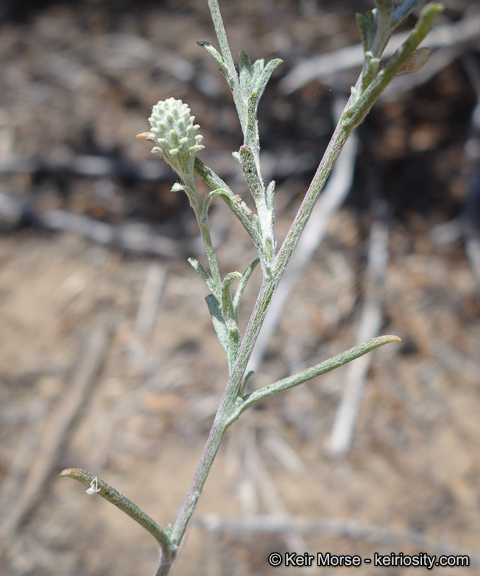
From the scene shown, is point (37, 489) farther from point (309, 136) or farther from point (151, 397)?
point (309, 136)

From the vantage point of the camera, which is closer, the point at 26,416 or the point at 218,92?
the point at 26,416

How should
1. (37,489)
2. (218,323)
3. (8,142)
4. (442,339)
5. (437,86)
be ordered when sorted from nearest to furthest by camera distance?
(218,323), (37,489), (442,339), (437,86), (8,142)

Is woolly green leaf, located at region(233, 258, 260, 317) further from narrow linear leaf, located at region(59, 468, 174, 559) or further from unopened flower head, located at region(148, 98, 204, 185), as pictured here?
narrow linear leaf, located at region(59, 468, 174, 559)

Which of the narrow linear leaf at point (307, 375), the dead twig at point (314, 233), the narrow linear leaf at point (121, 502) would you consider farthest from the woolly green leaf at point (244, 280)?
the dead twig at point (314, 233)

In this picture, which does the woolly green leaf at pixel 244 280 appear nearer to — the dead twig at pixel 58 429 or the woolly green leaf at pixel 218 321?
the woolly green leaf at pixel 218 321

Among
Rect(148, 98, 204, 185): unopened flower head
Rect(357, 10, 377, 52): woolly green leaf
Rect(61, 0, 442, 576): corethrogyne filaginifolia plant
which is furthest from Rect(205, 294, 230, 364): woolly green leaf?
Rect(357, 10, 377, 52): woolly green leaf

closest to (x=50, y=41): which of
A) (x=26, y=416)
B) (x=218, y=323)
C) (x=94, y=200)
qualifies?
(x=94, y=200)

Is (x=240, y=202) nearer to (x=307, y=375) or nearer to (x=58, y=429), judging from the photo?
(x=307, y=375)
